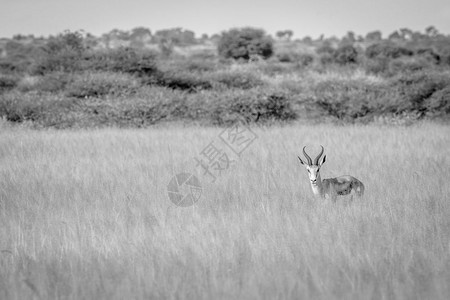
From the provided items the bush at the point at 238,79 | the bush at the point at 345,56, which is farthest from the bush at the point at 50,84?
the bush at the point at 345,56

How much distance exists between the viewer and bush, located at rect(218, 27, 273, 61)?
41188 mm

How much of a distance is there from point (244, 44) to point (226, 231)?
126 feet

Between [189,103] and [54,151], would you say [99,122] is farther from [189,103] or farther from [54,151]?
[54,151]

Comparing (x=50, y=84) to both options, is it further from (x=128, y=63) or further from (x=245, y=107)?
(x=245, y=107)

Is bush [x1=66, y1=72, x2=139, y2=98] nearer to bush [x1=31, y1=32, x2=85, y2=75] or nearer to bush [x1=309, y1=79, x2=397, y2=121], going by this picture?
bush [x1=31, y1=32, x2=85, y2=75]

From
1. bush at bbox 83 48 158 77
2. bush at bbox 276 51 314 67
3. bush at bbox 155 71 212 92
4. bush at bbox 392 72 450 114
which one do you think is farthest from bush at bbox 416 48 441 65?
bush at bbox 83 48 158 77

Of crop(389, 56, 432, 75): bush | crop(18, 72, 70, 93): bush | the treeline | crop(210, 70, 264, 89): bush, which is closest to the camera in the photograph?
the treeline

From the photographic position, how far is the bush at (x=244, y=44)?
41188mm

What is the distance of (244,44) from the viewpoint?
4166 cm

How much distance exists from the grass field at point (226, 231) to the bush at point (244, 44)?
3345 centimetres

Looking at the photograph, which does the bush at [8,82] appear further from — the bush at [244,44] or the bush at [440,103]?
the bush at [244,44]

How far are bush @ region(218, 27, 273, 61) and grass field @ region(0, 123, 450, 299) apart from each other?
33.5 meters

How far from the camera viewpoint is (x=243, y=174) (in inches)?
293

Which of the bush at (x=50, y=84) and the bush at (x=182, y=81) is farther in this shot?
the bush at (x=182, y=81)
